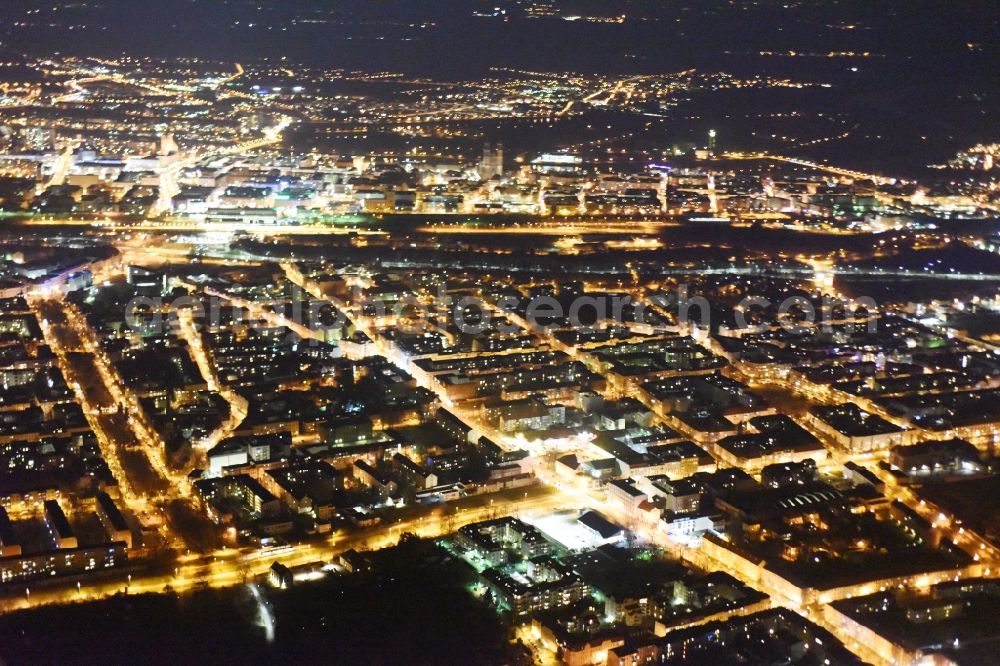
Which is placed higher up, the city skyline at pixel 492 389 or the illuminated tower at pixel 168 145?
the illuminated tower at pixel 168 145

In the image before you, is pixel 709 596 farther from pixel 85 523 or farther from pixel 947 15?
pixel 947 15

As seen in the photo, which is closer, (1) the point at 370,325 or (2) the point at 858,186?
(1) the point at 370,325

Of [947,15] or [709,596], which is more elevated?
[947,15]

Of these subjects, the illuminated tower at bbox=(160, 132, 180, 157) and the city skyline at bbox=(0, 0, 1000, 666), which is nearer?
the city skyline at bbox=(0, 0, 1000, 666)

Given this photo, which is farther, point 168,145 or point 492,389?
point 168,145

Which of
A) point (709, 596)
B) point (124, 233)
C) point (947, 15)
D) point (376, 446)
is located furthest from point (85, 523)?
→ point (947, 15)

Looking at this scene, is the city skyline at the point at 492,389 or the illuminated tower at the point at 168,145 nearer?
the city skyline at the point at 492,389

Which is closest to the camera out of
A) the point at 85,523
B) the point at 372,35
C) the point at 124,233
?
the point at 85,523

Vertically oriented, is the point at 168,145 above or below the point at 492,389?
above

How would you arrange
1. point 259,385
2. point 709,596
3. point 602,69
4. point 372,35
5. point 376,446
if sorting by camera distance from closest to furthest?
1. point 709,596
2. point 376,446
3. point 259,385
4. point 602,69
5. point 372,35

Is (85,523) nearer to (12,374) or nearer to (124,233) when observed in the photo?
(12,374)
